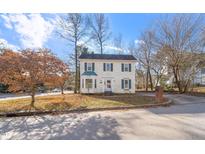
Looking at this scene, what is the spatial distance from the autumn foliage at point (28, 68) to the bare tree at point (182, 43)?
13732 millimetres

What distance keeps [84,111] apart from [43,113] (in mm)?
1894

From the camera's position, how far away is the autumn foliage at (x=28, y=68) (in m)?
10.5

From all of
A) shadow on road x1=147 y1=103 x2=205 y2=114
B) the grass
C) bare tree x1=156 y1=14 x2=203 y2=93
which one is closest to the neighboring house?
bare tree x1=156 y1=14 x2=203 y2=93

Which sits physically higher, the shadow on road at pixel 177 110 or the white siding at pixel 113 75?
the white siding at pixel 113 75

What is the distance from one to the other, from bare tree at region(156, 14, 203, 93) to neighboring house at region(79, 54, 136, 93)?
4.11 m

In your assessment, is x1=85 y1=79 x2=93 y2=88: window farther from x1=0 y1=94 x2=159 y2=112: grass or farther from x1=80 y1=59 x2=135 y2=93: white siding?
x1=0 y1=94 x2=159 y2=112: grass

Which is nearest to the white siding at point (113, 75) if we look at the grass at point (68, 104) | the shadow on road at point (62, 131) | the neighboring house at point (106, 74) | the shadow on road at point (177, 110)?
the neighboring house at point (106, 74)

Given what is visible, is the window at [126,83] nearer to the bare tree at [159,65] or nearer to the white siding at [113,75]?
the white siding at [113,75]

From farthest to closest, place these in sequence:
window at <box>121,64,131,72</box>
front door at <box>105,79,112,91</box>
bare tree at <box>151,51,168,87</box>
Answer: bare tree at <box>151,51,168,87</box> → window at <box>121,64,131,72</box> → front door at <box>105,79,112,91</box>

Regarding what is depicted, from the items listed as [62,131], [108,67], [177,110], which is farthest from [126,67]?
[62,131]

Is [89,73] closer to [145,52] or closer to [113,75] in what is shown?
[113,75]

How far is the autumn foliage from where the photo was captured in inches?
412
